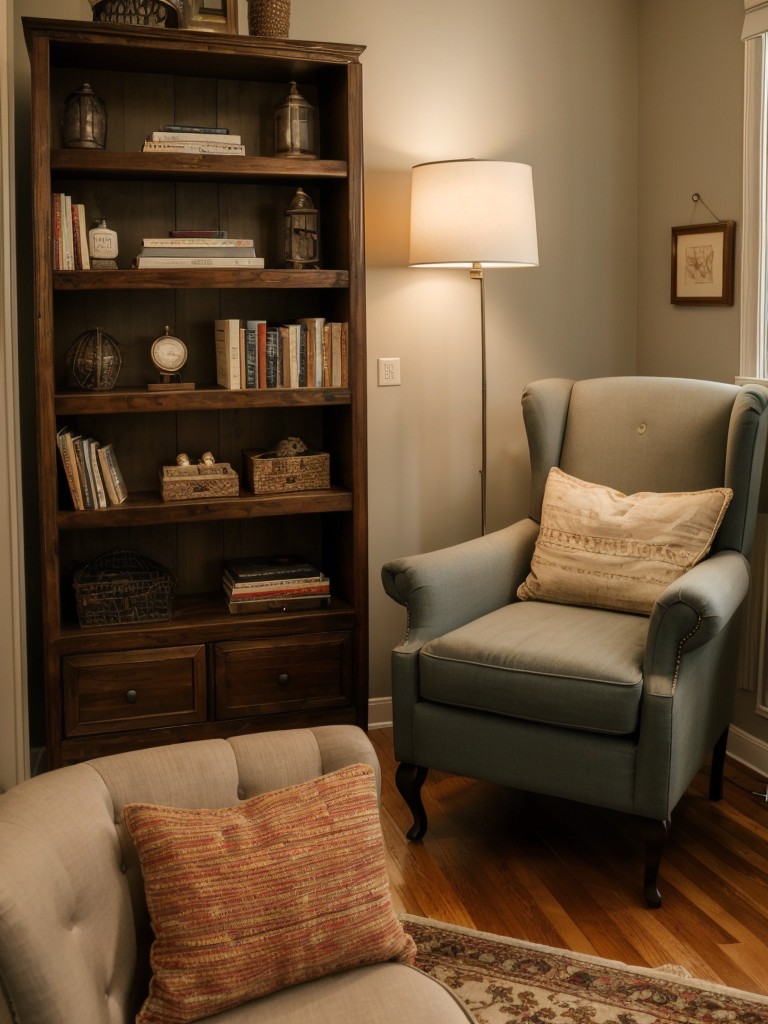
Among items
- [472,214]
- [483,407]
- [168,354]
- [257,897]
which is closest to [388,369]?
[483,407]

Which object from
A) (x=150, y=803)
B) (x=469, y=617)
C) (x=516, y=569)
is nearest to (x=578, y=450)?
(x=516, y=569)

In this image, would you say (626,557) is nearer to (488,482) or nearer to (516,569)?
(516,569)

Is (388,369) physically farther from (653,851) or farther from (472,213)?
(653,851)

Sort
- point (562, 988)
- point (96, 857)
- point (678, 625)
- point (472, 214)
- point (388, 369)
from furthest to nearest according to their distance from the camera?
point (388, 369), point (472, 214), point (678, 625), point (562, 988), point (96, 857)

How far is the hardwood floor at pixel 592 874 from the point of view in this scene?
2283mm

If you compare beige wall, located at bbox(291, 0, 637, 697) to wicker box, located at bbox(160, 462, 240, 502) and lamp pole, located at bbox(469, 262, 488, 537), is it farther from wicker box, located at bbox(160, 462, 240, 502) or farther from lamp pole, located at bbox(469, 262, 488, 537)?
wicker box, located at bbox(160, 462, 240, 502)

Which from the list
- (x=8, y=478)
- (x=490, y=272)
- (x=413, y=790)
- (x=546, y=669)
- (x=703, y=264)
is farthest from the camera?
(x=490, y=272)

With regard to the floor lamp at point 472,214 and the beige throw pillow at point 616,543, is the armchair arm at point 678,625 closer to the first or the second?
the beige throw pillow at point 616,543

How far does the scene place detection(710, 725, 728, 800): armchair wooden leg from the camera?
292 cm

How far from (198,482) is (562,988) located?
1.63 meters

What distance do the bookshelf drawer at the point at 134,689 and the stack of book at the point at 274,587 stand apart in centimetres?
19

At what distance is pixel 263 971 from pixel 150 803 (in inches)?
10.9

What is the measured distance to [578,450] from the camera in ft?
10.5

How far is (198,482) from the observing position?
9.89 ft
